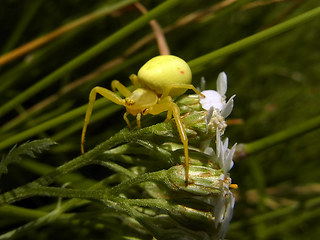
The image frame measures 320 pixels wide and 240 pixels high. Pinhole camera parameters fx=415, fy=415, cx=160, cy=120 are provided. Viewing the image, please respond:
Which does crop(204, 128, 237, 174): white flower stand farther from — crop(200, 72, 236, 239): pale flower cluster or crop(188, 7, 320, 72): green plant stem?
crop(188, 7, 320, 72): green plant stem

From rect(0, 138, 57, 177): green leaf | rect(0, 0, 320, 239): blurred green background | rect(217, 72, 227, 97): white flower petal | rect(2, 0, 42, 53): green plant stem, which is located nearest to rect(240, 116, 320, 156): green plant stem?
rect(0, 0, 320, 239): blurred green background

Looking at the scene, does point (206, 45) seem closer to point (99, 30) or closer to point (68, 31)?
point (99, 30)

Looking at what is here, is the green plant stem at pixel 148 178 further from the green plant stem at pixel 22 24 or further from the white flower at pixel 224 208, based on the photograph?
the green plant stem at pixel 22 24

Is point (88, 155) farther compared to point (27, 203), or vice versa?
point (27, 203)

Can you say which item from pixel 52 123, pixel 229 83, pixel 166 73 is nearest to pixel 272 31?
pixel 166 73

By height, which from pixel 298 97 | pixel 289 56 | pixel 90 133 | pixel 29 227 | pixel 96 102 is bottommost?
pixel 29 227

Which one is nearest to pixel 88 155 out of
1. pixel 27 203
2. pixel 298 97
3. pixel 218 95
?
pixel 218 95
